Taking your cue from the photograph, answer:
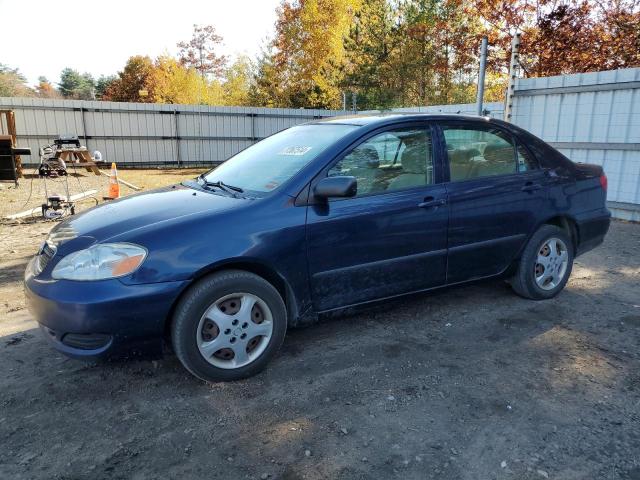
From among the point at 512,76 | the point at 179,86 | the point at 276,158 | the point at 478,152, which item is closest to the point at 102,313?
the point at 276,158

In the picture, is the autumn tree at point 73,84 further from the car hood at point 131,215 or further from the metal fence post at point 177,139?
the car hood at point 131,215

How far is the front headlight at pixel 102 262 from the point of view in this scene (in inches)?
106

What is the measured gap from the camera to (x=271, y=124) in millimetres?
20828

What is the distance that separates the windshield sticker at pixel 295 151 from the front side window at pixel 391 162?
0.33 m

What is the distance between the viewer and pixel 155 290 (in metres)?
2.70

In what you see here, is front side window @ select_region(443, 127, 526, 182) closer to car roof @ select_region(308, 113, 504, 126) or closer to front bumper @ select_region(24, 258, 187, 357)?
car roof @ select_region(308, 113, 504, 126)

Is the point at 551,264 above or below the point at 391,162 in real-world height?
below

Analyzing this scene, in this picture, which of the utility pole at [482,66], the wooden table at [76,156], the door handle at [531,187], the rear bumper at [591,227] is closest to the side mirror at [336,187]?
the door handle at [531,187]

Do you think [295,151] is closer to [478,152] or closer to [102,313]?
[478,152]

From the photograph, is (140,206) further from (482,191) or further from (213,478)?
(482,191)

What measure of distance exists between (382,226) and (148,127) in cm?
1727

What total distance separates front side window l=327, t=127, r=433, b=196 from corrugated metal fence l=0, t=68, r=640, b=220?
5.86 metres

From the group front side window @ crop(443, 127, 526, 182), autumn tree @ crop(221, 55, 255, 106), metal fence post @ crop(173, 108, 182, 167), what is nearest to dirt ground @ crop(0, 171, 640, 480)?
front side window @ crop(443, 127, 526, 182)

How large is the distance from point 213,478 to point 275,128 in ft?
64.3
